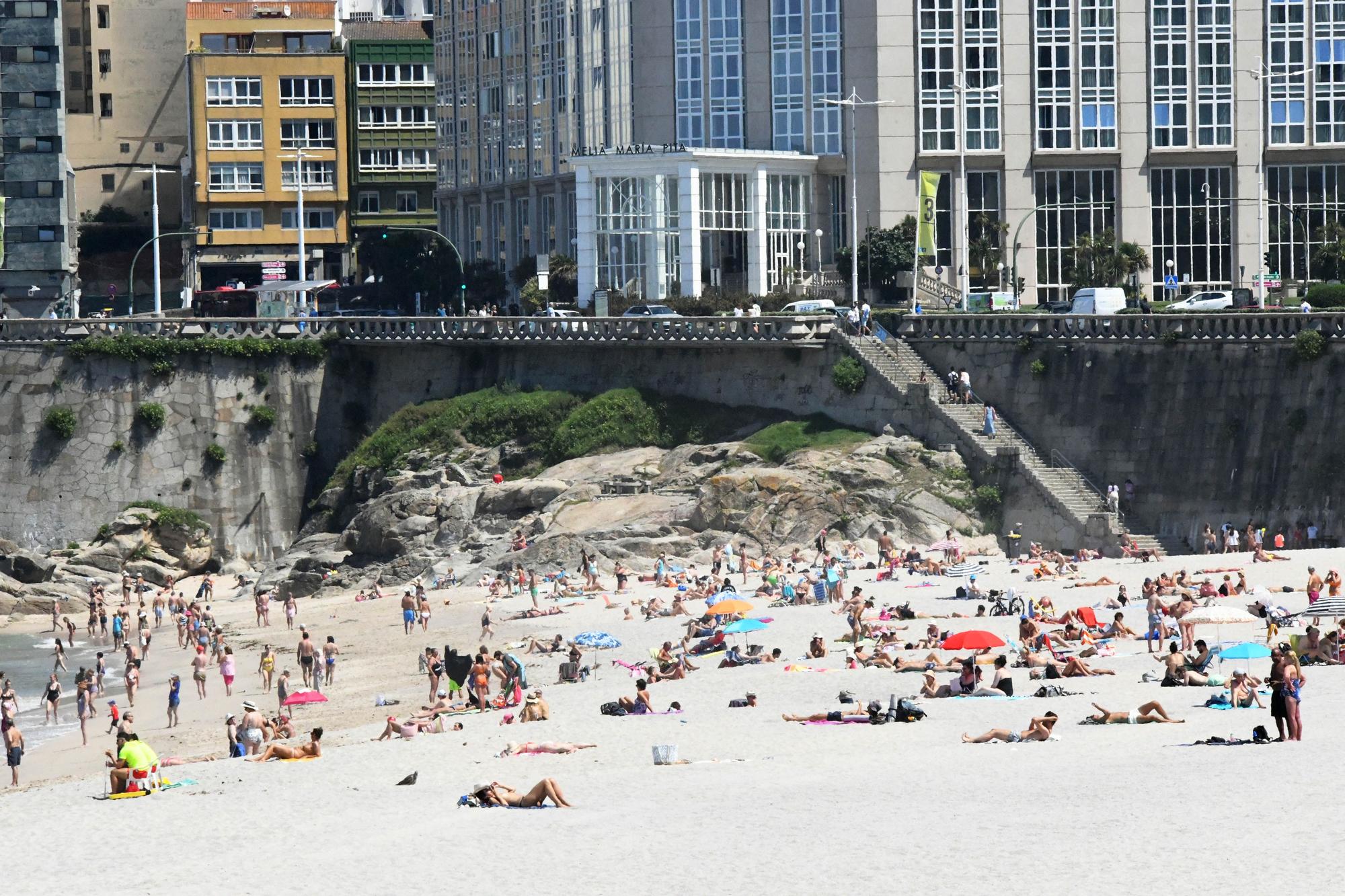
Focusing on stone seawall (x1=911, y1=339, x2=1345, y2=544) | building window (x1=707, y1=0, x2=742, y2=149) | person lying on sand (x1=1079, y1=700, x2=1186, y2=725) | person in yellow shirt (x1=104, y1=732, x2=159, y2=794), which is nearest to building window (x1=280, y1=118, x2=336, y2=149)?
building window (x1=707, y1=0, x2=742, y2=149)

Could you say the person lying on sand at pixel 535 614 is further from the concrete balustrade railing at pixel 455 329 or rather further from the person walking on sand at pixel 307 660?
the concrete balustrade railing at pixel 455 329

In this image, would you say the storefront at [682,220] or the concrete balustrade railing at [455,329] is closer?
the concrete balustrade railing at [455,329]

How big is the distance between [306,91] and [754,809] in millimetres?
90462

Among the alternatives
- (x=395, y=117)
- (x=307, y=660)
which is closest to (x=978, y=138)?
(x=395, y=117)

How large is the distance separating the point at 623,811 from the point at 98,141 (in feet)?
Answer: 323

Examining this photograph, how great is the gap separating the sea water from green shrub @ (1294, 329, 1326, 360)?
31350 mm

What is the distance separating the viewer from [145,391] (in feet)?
249

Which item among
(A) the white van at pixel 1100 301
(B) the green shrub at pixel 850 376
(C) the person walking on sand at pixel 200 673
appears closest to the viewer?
(C) the person walking on sand at pixel 200 673

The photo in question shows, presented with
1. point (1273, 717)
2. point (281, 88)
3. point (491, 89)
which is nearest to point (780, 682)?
point (1273, 717)

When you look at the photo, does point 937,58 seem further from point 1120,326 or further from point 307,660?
point 307,660

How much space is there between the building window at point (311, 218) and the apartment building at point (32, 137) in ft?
43.3

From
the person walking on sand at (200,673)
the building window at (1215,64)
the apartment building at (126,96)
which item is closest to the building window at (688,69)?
the building window at (1215,64)

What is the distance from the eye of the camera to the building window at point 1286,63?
88.3 metres

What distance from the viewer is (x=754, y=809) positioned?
32219mm
